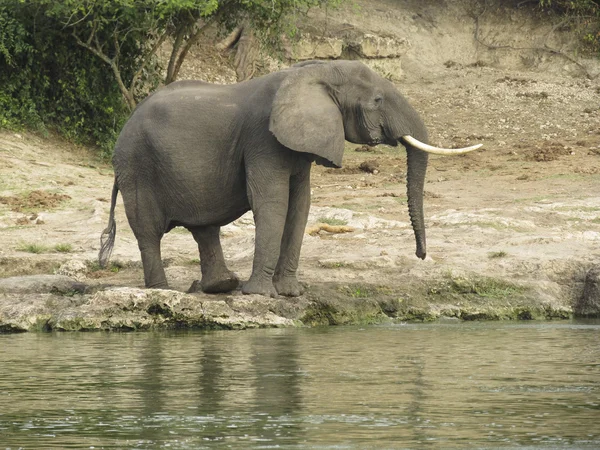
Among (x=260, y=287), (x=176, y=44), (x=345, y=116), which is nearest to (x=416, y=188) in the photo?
(x=345, y=116)

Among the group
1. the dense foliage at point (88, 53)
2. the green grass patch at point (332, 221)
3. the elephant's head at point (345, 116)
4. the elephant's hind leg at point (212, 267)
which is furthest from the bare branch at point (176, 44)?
the elephant's head at point (345, 116)

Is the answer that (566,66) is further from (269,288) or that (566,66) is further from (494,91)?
(269,288)

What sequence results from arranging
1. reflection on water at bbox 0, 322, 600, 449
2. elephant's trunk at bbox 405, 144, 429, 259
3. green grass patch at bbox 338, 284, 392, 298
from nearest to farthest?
reflection on water at bbox 0, 322, 600, 449
elephant's trunk at bbox 405, 144, 429, 259
green grass patch at bbox 338, 284, 392, 298

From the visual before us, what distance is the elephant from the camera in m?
11.4

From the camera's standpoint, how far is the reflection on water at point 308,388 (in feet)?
20.9

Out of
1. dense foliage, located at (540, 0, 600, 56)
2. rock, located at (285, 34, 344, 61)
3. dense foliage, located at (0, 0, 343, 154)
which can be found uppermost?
dense foliage, located at (540, 0, 600, 56)

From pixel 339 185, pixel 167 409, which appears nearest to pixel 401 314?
pixel 167 409

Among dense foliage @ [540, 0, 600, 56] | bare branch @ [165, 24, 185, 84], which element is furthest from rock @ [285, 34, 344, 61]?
bare branch @ [165, 24, 185, 84]

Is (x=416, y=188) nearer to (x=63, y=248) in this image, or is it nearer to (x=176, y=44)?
(x=63, y=248)

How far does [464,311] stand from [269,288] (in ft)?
5.89

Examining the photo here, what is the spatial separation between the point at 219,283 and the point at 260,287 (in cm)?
58

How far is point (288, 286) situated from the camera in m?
11.8

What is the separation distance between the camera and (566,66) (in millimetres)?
28375

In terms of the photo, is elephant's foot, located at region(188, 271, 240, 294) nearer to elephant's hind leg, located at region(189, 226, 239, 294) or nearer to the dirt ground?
elephant's hind leg, located at region(189, 226, 239, 294)
